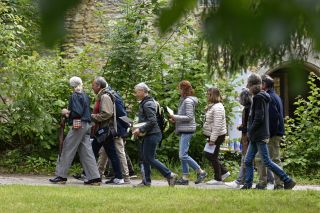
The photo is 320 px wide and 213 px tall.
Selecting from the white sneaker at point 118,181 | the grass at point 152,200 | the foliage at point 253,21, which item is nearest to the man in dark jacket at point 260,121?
the grass at point 152,200

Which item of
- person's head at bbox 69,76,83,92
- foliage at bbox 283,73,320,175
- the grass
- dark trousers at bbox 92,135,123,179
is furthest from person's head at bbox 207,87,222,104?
foliage at bbox 283,73,320,175

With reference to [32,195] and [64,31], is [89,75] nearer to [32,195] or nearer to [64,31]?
[32,195]

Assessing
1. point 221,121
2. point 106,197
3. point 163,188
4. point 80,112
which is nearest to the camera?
point 106,197

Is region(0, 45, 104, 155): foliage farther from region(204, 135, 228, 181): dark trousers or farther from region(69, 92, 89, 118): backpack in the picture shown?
region(204, 135, 228, 181): dark trousers

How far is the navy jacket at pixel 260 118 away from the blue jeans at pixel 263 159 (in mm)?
94

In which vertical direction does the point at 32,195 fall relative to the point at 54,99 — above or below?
below

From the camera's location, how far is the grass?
6426mm

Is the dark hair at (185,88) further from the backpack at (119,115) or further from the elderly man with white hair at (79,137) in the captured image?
the elderly man with white hair at (79,137)

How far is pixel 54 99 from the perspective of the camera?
38.1 feet

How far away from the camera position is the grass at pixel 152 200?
6426 mm

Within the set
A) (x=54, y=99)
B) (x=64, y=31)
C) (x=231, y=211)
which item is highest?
(x=54, y=99)

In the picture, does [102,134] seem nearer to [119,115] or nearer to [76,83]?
[119,115]

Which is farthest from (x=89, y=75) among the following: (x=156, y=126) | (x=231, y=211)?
(x=231, y=211)

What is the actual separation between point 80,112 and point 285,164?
4672 mm
